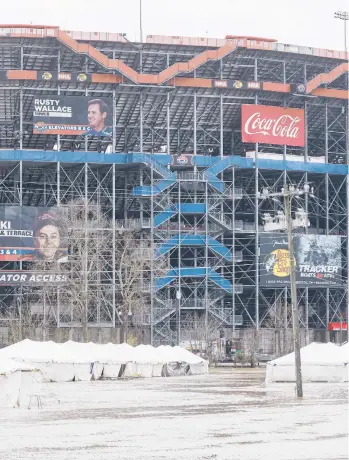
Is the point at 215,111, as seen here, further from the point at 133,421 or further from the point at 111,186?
the point at 133,421

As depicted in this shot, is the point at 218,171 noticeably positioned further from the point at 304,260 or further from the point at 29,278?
the point at 29,278

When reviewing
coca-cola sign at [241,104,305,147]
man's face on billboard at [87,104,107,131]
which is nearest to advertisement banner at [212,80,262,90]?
coca-cola sign at [241,104,305,147]

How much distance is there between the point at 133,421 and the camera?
41.4 metres

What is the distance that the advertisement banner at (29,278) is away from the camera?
399 ft

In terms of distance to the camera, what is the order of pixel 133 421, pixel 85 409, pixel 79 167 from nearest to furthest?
pixel 133 421 → pixel 85 409 → pixel 79 167

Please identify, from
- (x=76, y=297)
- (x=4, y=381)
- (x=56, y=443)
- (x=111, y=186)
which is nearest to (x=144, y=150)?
(x=111, y=186)

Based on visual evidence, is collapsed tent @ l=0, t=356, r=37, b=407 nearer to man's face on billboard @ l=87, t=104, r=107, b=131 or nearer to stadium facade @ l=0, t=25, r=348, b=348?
stadium facade @ l=0, t=25, r=348, b=348

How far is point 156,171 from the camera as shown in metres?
130

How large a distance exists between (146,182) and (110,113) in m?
9.20

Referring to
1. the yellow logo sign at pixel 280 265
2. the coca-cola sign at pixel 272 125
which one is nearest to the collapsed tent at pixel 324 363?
the yellow logo sign at pixel 280 265

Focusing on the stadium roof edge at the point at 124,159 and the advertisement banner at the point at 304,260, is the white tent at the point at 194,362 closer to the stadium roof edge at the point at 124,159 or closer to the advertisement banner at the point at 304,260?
the stadium roof edge at the point at 124,159

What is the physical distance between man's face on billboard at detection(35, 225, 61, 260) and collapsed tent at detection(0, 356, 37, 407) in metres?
74.8

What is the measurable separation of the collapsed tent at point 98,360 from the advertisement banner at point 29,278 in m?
27.3

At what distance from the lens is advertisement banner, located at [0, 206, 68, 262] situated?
4867 inches
